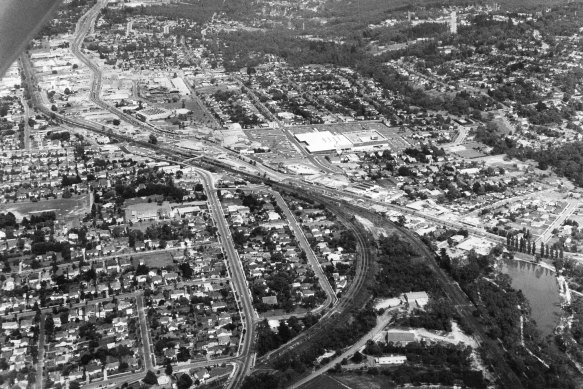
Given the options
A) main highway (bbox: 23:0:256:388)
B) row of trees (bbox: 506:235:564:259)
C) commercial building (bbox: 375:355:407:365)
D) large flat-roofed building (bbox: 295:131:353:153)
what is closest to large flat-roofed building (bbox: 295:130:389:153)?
large flat-roofed building (bbox: 295:131:353:153)

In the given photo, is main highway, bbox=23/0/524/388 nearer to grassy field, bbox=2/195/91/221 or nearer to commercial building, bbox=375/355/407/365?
commercial building, bbox=375/355/407/365

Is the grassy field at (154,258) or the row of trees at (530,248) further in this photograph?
the row of trees at (530,248)

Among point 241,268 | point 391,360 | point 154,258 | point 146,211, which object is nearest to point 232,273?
point 241,268

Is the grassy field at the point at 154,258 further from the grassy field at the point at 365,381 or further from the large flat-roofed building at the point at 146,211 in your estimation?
the grassy field at the point at 365,381

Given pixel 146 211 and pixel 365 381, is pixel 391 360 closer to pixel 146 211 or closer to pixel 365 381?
pixel 365 381

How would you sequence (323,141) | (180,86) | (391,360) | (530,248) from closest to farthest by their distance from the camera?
(391,360) → (530,248) → (323,141) → (180,86)

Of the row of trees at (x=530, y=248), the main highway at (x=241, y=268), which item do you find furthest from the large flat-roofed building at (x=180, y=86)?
the row of trees at (x=530, y=248)
